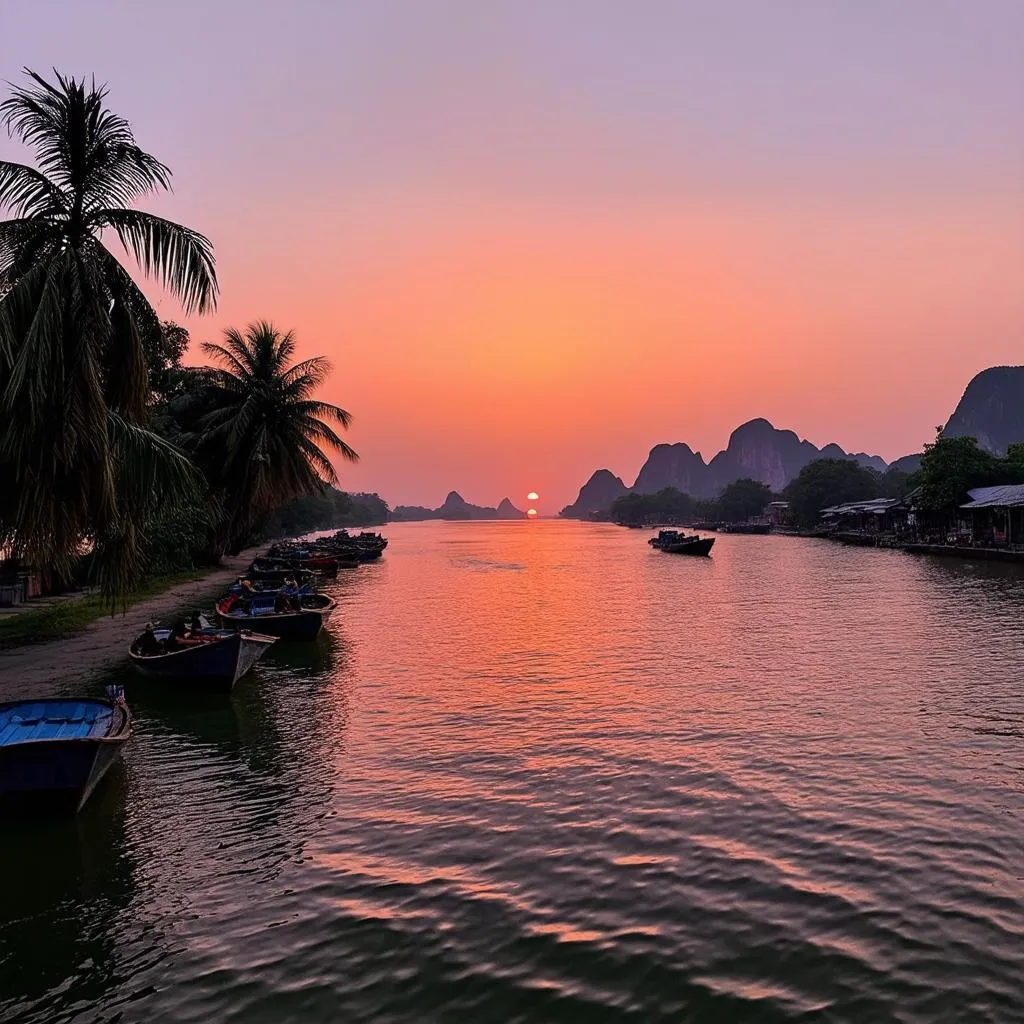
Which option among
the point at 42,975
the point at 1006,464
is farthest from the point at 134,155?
the point at 1006,464

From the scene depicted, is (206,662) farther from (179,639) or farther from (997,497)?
(997,497)

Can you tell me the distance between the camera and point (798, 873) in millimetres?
9805

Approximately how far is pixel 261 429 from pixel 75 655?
27.2 metres

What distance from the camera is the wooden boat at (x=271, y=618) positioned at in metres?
26.9

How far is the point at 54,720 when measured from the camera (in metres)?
13.4

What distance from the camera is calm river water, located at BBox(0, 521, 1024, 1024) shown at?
7531mm

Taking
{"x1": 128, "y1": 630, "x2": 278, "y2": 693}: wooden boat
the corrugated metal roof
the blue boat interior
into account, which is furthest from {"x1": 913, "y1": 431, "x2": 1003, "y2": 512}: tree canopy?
the blue boat interior

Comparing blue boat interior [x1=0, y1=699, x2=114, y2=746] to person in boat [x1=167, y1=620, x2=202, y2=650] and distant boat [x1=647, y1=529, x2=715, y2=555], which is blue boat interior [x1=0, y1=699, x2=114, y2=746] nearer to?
person in boat [x1=167, y1=620, x2=202, y2=650]

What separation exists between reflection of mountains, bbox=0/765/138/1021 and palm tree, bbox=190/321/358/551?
38.9m

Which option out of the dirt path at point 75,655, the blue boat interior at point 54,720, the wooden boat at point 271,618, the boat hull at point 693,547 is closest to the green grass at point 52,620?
the dirt path at point 75,655

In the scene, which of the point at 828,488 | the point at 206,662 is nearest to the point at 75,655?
the point at 206,662

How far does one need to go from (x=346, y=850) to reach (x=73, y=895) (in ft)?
11.0

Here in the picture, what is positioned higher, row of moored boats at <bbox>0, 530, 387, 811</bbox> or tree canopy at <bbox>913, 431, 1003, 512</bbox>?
tree canopy at <bbox>913, 431, 1003, 512</bbox>

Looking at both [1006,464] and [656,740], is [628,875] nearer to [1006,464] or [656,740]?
[656,740]
